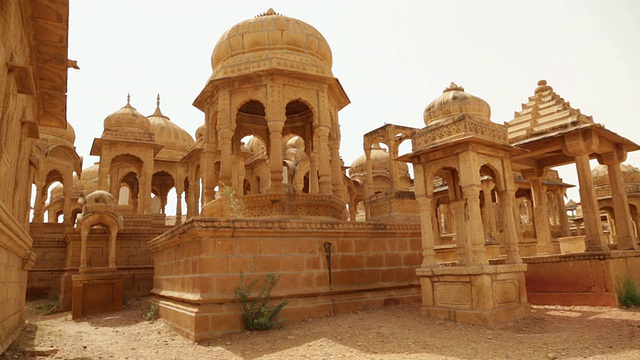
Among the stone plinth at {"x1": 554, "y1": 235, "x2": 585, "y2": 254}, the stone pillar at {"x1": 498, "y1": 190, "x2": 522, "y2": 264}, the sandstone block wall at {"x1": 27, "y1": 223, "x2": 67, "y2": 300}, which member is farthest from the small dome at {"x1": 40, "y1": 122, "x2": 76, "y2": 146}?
the stone plinth at {"x1": 554, "y1": 235, "x2": 585, "y2": 254}

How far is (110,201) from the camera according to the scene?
17.1 meters

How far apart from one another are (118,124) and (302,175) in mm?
9697

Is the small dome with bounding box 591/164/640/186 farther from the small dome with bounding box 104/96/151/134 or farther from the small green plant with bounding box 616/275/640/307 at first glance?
the small dome with bounding box 104/96/151/134

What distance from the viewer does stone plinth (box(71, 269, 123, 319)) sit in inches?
509

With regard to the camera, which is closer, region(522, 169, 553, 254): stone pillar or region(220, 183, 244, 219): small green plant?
region(220, 183, 244, 219): small green plant

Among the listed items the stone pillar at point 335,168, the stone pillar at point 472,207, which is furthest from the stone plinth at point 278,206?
the stone pillar at point 472,207

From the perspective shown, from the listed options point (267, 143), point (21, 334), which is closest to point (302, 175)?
point (267, 143)

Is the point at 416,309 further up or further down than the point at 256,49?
further down

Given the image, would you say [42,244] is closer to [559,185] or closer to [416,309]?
[416,309]

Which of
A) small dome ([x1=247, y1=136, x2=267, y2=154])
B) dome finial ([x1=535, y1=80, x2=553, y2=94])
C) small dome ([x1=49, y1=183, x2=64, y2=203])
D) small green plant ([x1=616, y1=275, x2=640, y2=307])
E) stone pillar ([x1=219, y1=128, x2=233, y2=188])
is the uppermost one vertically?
small dome ([x1=247, y1=136, x2=267, y2=154])

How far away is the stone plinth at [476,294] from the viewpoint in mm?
7926

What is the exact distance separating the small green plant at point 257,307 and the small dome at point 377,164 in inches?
765

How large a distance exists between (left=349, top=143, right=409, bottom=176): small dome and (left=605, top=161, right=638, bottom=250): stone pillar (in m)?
15.3

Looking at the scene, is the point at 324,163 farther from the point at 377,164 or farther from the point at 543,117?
the point at 377,164
